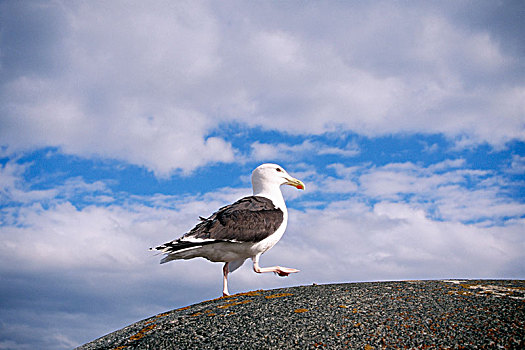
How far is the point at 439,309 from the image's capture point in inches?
302

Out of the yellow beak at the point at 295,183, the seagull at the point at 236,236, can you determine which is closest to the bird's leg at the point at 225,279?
the seagull at the point at 236,236

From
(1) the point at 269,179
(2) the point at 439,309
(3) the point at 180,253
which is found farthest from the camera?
(1) the point at 269,179

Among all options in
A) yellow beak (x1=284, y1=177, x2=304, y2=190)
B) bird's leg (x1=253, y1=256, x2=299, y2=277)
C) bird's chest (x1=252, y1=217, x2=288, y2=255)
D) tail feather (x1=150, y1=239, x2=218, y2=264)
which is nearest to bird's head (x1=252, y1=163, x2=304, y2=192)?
yellow beak (x1=284, y1=177, x2=304, y2=190)

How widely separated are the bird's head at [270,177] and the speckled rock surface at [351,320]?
3.43 m

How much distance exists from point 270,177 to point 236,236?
247cm

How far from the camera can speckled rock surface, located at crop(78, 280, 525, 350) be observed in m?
6.64

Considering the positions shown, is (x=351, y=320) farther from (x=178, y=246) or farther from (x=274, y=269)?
(x=178, y=246)

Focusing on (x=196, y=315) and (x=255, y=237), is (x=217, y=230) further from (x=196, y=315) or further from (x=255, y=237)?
(x=196, y=315)

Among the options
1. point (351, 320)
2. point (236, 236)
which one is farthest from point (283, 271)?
point (351, 320)

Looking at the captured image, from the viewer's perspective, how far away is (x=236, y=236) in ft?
34.2

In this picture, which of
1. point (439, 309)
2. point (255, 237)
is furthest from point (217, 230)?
point (439, 309)

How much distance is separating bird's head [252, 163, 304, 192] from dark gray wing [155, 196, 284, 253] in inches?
37.1

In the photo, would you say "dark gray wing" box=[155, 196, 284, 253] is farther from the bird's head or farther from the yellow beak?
the yellow beak

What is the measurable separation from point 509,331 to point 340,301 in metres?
2.79
